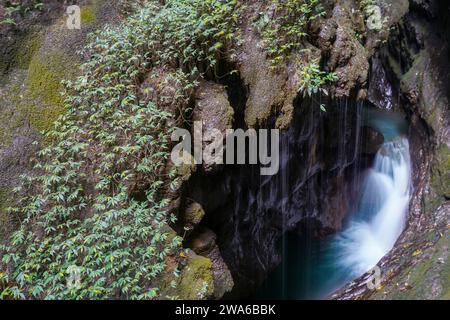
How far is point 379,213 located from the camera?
33.0ft

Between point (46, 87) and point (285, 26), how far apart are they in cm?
425

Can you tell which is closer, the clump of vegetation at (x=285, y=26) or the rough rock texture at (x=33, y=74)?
the rough rock texture at (x=33, y=74)

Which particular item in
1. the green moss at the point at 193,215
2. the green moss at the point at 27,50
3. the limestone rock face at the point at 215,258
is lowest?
the limestone rock face at the point at 215,258

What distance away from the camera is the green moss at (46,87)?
5.91 m

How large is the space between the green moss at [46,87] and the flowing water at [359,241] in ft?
19.6

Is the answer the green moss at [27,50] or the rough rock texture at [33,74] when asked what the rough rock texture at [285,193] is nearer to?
the rough rock texture at [33,74]

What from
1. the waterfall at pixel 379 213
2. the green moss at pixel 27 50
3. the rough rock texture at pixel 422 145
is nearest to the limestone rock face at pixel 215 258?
the rough rock texture at pixel 422 145

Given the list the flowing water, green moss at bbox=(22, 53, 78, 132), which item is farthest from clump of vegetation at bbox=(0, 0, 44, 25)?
the flowing water

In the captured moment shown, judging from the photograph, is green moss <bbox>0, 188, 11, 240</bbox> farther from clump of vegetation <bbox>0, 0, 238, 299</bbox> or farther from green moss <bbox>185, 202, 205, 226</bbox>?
green moss <bbox>185, 202, 205, 226</bbox>

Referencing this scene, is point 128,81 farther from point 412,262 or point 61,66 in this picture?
point 412,262

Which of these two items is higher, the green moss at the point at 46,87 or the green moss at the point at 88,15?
the green moss at the point at 88,15

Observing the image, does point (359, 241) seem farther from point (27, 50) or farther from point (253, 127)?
point (27, 50)

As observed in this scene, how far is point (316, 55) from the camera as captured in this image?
6910 mm

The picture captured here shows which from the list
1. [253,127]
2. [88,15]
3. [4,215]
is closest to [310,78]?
[253,127]
